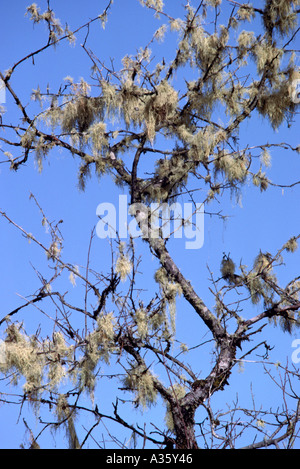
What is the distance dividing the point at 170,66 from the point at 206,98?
16.0 inches

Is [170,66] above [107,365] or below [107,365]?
above

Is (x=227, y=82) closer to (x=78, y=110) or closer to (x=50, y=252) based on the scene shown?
(x=78, y=110)

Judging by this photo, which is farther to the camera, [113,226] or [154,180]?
[154,180]

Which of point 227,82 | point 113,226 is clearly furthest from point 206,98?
point 113,226

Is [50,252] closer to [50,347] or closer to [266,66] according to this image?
[50,347]

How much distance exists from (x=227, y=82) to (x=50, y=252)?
69.8 inches

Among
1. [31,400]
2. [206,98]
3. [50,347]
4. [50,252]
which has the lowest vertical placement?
[31,400]

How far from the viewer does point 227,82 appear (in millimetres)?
4742

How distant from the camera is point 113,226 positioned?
4.12 metres
